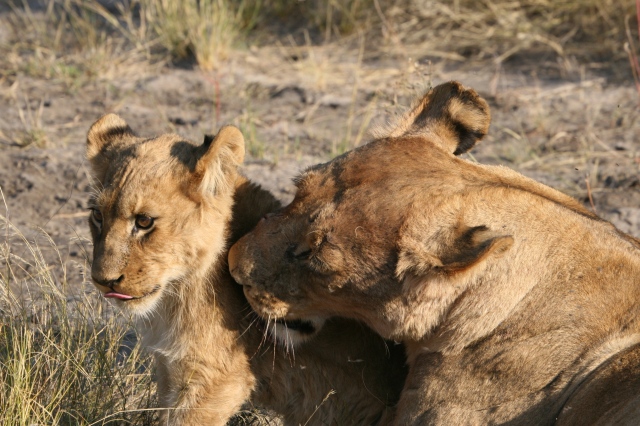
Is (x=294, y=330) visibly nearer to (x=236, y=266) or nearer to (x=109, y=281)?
(x=236, y=266)

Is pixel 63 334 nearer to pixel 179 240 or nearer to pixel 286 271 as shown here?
pixel 179 240

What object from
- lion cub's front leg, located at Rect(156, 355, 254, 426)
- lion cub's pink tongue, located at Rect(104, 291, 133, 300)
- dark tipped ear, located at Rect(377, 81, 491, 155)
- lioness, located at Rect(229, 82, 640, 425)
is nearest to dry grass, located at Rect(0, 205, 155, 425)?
lion cub's front leg, located at Rect(156, 355, 254, 426)

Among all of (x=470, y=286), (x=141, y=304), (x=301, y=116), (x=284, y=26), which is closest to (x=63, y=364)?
(x=141, y=304)

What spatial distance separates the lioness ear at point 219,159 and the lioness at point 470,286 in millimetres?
457

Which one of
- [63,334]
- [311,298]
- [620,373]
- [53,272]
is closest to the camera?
[620,373]

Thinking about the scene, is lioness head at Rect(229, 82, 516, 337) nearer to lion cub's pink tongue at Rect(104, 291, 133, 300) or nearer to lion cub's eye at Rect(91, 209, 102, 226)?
lion cub's pink tongue at Rect(104, 291, 133, 300)

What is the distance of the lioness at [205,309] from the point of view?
3.67 meters

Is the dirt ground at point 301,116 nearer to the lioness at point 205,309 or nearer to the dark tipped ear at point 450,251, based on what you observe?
the lioness at point 205,309

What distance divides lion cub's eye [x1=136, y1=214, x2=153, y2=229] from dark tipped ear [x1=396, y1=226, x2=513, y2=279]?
1.01 meters

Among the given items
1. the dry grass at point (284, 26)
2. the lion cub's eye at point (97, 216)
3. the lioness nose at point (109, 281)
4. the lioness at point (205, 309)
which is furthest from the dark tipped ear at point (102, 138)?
the dry grass at point (284, 26)

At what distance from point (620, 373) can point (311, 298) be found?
1.06m

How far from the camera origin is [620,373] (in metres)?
3.11

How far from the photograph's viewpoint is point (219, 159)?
385cm

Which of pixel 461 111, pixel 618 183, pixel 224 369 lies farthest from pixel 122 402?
pixel 618 183
